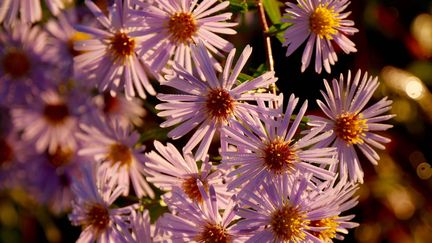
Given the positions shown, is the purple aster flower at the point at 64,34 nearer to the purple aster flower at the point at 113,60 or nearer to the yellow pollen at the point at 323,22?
the purple aster flower at the point at 113,60

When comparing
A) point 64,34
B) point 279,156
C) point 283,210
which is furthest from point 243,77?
point 64,34

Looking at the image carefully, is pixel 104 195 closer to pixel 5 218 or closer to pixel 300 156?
pixel 300 156

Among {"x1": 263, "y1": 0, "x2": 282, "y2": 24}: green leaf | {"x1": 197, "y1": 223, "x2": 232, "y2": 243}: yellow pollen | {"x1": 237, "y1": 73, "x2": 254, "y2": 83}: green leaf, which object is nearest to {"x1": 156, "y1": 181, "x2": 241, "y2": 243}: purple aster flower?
{"x1": 197, "y1": 223, "x2": 232, "y2": 243}: yellow pollen

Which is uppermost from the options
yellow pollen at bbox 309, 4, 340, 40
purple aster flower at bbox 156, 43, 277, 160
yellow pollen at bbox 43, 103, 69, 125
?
yellow pollen at bbox 309, 4, 340, 40

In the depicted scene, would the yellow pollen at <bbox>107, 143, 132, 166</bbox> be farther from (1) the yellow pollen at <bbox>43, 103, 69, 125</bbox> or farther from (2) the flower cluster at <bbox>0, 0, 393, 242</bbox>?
(1) the yellow pollen at <bbox>43, 103, 69, 125</bbox>

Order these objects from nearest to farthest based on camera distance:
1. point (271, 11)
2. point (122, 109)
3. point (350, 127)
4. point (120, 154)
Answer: point (350, 127) → point (271, 11) → point (120, 154) → point (122, 109)

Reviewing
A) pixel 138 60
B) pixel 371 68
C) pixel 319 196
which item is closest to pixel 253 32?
pixel 371 68

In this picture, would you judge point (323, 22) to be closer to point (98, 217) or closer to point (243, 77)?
point (243, 77)
